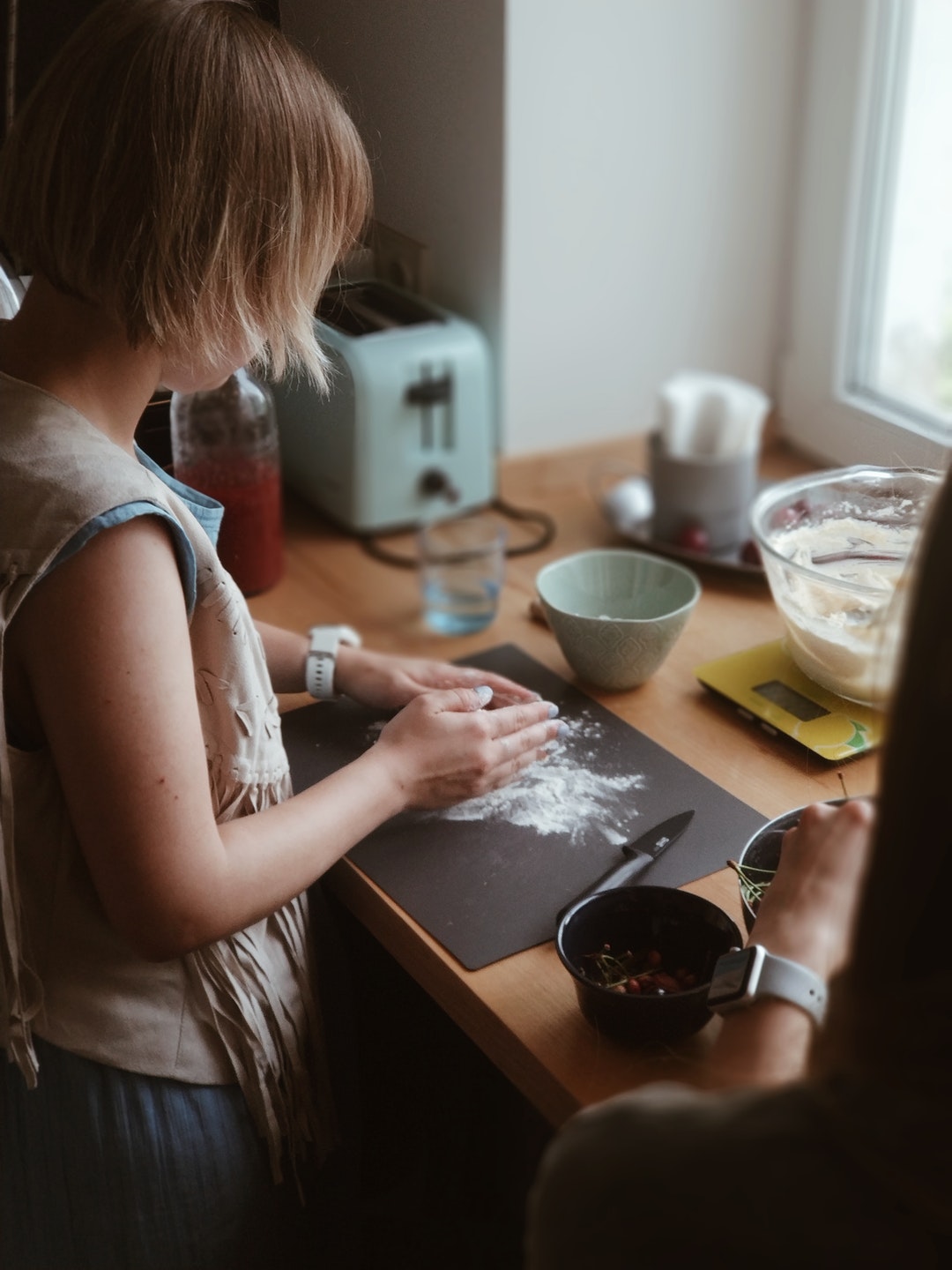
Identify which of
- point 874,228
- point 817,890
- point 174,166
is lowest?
point 817,890

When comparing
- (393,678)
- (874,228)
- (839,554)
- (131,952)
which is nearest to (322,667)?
(393,678)

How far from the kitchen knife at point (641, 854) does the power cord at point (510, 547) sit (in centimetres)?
58

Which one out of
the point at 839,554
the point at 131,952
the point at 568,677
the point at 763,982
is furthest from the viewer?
the point at 568,677

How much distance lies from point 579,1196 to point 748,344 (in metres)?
1.45

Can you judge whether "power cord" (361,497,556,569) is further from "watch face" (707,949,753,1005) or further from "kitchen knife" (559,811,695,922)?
"watch face" (707,949,753,1005)

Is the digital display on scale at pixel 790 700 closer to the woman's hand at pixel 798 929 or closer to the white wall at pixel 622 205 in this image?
the woman's hand at pixel 798 929

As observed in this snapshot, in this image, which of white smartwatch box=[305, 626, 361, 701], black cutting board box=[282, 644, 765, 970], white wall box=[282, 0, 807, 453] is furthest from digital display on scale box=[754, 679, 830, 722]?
white wall box=[282, 0, 807, 453]

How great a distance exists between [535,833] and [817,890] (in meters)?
0.27

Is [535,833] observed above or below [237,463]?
below

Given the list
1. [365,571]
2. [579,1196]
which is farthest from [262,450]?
[579,1196]

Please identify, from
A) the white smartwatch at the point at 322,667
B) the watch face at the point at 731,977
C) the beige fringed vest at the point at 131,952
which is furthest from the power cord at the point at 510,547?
the watch face at the point at 731,977

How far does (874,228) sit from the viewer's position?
5.58 ft

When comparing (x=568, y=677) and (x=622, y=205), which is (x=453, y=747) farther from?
(x=622, y=205)

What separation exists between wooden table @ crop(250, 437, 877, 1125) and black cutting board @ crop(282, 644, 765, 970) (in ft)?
0.06
